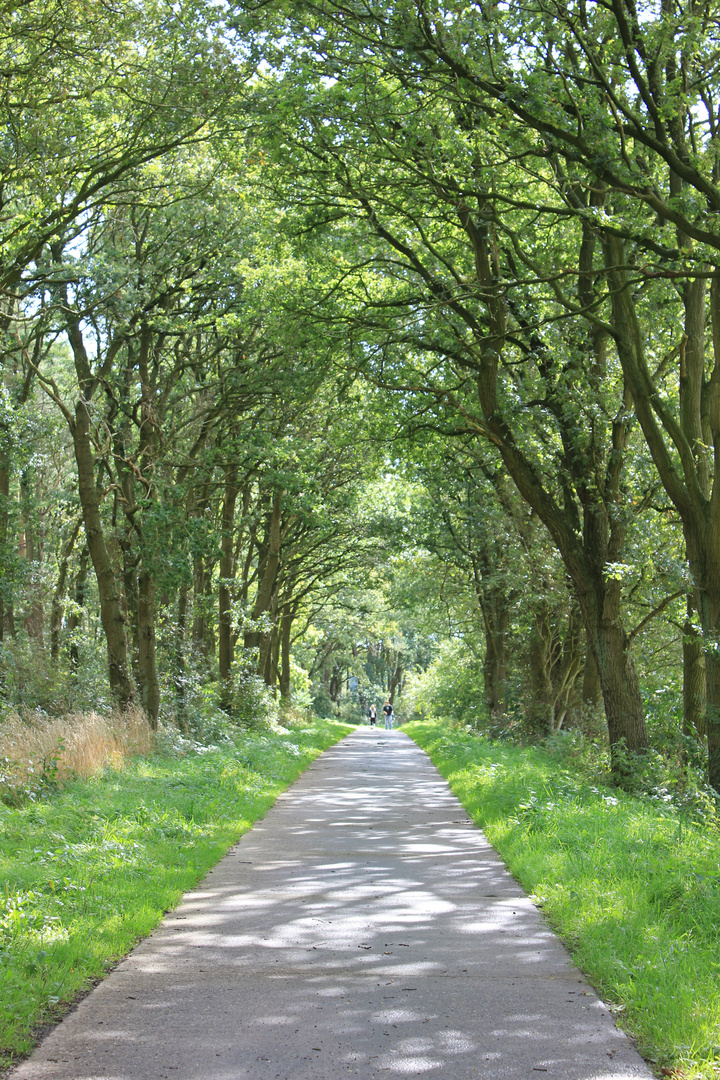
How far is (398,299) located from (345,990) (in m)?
11.3

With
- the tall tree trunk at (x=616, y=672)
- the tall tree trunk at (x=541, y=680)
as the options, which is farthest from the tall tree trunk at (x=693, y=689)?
the tall tree trunk at (x=541, y=680)

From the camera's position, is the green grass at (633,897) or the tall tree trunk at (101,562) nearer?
the green grass at (633,897)

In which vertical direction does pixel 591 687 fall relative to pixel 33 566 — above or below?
below

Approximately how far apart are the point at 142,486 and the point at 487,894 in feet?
45.1

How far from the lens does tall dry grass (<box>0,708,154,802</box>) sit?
10031 mm

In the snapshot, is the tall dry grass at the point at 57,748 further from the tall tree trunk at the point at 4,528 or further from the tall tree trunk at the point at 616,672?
the tall tree trunk at the point at 616,672

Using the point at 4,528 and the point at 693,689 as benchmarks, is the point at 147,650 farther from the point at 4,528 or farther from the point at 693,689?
the point at 693,689

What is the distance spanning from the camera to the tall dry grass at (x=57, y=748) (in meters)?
10.0

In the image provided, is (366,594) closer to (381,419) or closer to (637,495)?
(381,419)

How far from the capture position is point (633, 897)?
6.23 m

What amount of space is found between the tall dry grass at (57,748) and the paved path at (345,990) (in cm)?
274

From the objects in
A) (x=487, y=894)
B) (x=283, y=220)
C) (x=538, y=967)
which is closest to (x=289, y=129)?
(x=283, y=220)

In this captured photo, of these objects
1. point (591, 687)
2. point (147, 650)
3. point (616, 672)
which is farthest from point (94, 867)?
point (591, 687)

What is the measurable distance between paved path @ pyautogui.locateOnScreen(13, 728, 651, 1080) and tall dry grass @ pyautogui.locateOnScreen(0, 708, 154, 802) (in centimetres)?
274
